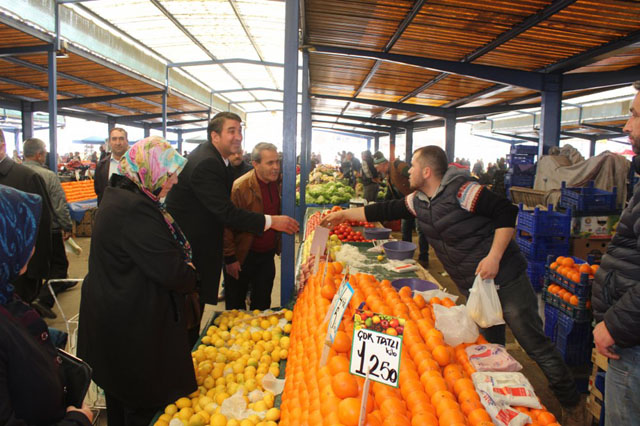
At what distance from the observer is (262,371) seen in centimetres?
223

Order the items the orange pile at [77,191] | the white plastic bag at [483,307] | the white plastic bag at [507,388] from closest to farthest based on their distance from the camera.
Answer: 1. the white plastic bag at [507,388]
2. the white plastic bag at [483,307]
3. the orange pile at [77,191]

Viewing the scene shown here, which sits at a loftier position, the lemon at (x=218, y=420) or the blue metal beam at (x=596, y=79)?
the blue metal beam at (x=596, y=79)

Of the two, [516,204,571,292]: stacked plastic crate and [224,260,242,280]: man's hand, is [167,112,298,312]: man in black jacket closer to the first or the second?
[224,260,242,280]: man's hand

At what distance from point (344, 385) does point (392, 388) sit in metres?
0.18

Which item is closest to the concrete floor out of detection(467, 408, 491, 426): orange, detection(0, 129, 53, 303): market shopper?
detection(0, 129, 53, 303): market shopper

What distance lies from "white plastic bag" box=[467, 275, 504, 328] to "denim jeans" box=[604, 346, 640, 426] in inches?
24.9

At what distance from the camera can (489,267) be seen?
2.59 metres

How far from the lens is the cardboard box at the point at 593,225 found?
606 centimetres

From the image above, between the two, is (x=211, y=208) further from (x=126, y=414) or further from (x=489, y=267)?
(x=489, y=267)

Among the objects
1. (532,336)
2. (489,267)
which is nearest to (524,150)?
(532,336)

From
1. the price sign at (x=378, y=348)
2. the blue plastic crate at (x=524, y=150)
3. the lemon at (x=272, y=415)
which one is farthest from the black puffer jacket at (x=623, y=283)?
the blue plastic crate at (x=524, y=150)

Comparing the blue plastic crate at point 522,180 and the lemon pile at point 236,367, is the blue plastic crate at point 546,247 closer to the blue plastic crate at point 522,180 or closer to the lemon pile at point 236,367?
the blue plastic crate at point 522,180

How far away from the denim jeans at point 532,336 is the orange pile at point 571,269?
0.92 m

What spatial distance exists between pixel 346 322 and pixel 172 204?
167 centimetres
